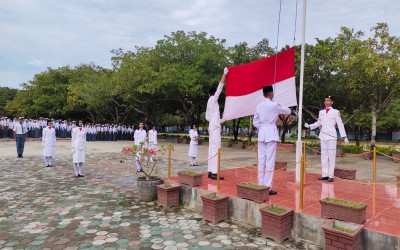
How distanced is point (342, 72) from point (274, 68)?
1055cm

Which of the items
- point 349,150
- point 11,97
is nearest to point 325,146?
point 349,150

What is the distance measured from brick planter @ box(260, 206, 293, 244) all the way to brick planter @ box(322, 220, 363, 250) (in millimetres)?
603

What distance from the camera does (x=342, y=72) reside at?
15594mm

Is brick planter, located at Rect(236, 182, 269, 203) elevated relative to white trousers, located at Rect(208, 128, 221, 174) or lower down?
lower down

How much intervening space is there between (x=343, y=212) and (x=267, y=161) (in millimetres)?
1874

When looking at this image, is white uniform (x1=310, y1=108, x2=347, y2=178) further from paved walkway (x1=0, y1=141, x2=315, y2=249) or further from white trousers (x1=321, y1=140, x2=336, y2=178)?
paved walkway (x1=0, y1=141, x2=315, y2=249)

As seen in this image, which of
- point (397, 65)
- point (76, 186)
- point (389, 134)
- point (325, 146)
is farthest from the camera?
point (389, 134)

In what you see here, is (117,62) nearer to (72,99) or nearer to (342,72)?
(72,99)

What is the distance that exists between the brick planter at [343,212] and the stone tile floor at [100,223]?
519mm

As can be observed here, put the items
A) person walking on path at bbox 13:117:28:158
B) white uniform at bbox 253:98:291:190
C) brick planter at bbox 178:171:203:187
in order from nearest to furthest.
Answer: white uniform at bbox 253:98:291:190 < brick planter at bbox 178:171:203:187 < person walking on path at bbox 13:117:28:158

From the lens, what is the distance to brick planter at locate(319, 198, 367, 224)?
412 cm

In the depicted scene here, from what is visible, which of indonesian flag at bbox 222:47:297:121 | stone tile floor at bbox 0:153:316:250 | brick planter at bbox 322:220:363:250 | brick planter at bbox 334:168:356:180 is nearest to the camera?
brick planter at bbox 322:220:363:250

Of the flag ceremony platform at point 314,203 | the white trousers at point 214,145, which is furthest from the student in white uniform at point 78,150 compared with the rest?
the white trousers at point 214,145

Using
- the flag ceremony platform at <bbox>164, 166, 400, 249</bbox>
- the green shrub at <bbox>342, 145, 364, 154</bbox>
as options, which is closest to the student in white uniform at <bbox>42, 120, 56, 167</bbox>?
the flag ceremony platform at <bbox>164, 166, 400, 249</bbox>
